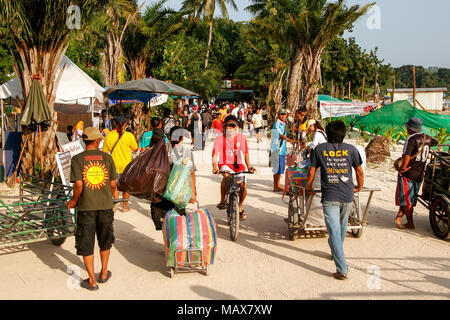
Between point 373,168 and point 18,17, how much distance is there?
1011 centimetres

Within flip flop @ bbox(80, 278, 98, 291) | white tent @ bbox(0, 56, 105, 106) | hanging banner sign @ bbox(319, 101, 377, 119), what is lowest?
flip flop @ bbox(80, 278, 98, 291)

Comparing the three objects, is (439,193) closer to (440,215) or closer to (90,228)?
(440,215)

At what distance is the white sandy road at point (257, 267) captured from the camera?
14.4 feet

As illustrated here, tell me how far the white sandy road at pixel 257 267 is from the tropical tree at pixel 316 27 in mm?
12618

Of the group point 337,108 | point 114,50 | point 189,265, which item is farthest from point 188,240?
point 114,50

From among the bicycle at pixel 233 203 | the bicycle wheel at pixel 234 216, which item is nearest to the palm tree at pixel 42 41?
the bicycle at pixel 233 203

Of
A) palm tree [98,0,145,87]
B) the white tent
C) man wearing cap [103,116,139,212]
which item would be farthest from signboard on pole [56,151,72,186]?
palm tree [98,0,145,87]

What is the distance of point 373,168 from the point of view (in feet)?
41.3

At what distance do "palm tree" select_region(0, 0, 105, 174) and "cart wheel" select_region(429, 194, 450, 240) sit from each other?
8121 mm

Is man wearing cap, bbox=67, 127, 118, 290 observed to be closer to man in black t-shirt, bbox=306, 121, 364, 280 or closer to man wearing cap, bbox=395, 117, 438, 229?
man in black t-shirt, bbox=306, 121, 364, 280

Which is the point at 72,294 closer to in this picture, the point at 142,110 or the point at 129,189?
the point at 129,189

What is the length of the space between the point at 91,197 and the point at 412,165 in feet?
16.1

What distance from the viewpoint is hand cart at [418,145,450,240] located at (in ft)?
20.0
